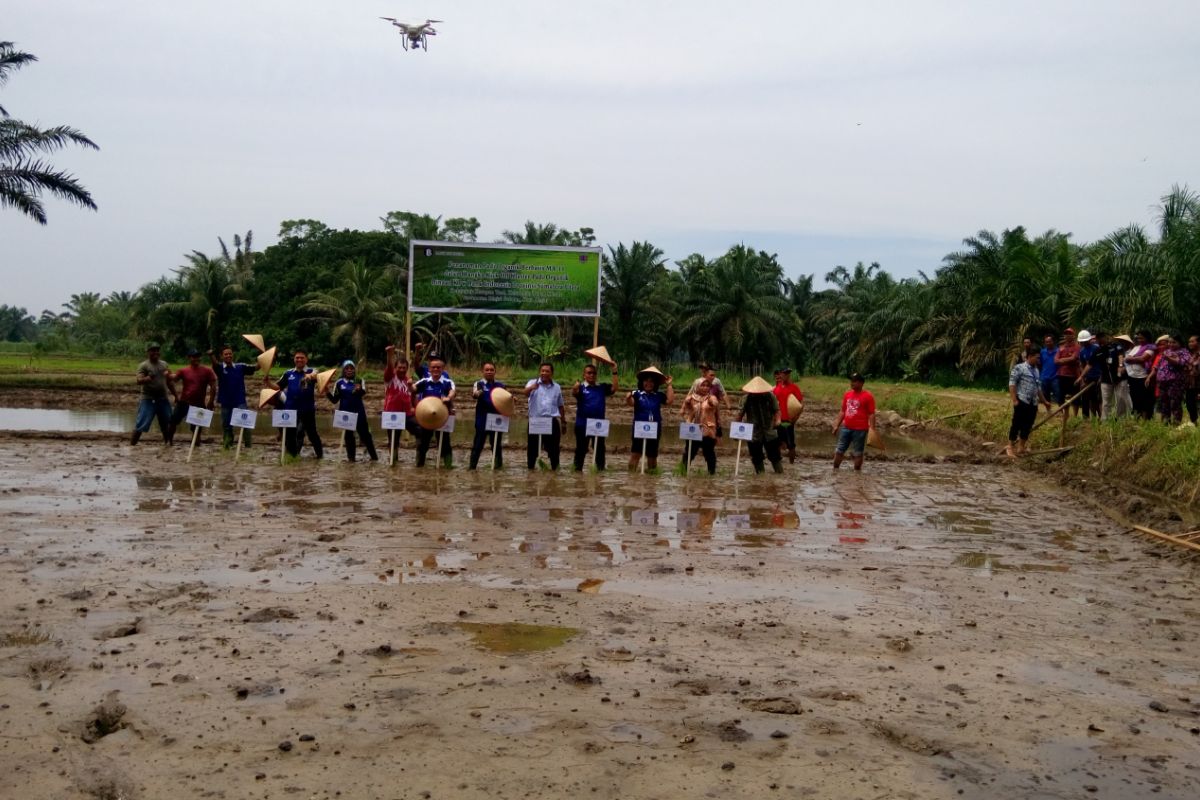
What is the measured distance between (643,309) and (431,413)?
1471 inches

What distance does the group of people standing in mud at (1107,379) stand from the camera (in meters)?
15.1

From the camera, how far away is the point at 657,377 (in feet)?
47.6

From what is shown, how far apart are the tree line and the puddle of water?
3076 centimetres

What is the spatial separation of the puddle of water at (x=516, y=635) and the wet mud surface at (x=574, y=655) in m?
0.02

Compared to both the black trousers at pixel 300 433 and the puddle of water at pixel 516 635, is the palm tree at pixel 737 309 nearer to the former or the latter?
the black trousers at pixel 300 433

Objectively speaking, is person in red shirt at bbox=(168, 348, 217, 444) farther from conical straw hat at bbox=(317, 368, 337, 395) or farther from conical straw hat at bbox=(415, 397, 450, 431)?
conical straw hat at bbox=(415, 397, 450, 431)

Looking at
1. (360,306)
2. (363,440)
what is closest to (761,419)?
Result: (363,440)

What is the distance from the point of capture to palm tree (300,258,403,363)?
4500cm

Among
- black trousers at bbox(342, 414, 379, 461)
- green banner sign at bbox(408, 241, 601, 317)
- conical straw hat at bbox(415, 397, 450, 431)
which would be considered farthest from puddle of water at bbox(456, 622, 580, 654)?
green banner sign at bbox(408, 241, 601, 317)

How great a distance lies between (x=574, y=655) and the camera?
5.80m

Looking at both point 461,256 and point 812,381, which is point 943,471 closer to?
point 461,256

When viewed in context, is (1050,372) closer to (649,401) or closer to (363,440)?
(649,401)

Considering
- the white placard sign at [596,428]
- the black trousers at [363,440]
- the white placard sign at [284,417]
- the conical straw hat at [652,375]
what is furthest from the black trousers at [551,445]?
the white placard sign at [284,417]

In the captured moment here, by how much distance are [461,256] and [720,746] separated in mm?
24600
